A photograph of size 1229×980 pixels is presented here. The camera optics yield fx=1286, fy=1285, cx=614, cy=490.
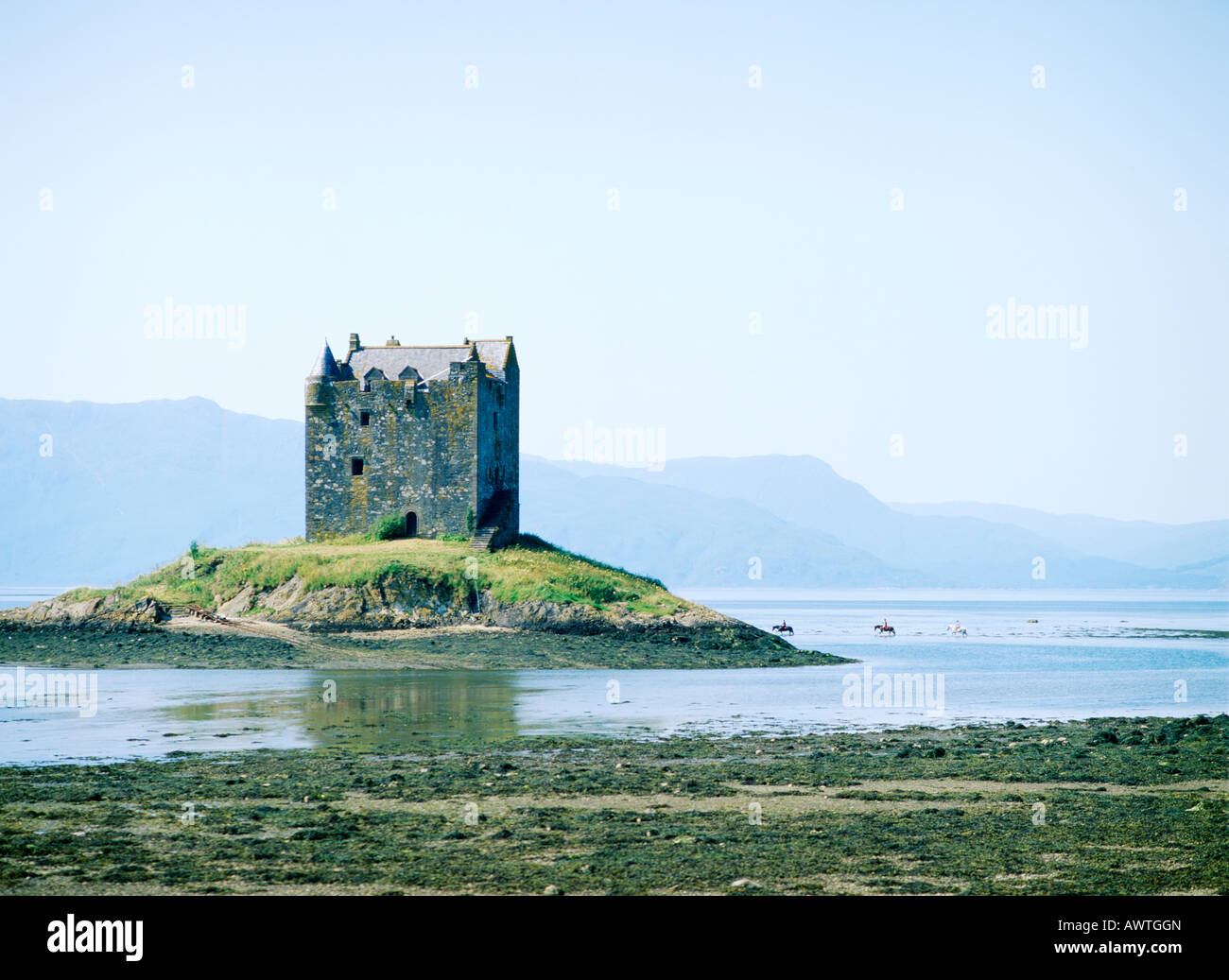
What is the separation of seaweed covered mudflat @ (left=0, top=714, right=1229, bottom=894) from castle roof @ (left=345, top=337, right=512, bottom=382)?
148ft

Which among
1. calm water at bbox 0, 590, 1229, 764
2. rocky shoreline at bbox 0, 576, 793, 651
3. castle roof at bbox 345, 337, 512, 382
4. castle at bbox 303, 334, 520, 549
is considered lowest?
calm water at bbox 0, 590, 1229, 764

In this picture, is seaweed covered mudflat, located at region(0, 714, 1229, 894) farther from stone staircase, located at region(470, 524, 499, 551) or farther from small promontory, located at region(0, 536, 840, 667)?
stone staircase, located at region(470, 524, 499, 551)

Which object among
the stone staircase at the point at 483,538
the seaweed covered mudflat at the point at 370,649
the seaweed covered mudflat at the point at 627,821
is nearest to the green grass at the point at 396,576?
the stone staircase at the point at 483,538

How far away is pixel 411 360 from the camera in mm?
70062

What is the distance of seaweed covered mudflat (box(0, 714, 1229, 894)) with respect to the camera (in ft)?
44.8

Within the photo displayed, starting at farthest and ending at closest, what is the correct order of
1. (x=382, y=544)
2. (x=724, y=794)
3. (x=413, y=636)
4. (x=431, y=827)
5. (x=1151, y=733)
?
(x=382, y=544)
(x=413, y=636)
(x=1151, y=733)
(x=724, y=794)
(x=431, y=827)

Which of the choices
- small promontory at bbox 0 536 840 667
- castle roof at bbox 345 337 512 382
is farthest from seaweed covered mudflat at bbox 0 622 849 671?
castle roof at bbox 345 337 512 382

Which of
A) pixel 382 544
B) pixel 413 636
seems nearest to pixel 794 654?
pixel 413 636

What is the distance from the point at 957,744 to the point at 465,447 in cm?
4381

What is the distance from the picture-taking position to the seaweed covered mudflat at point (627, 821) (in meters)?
13.7

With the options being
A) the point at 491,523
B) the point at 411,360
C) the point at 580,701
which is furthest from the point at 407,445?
the point at 580,701
